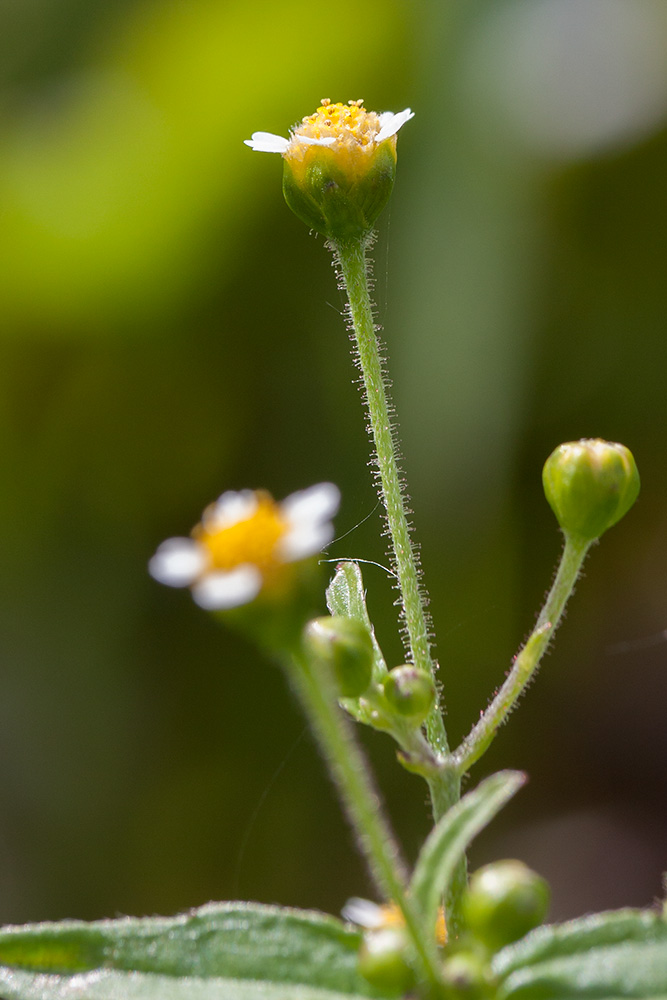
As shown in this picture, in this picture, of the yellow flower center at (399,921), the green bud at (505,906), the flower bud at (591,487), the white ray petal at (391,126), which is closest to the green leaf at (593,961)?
the green bud at (505,906)

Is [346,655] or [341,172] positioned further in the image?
[341,172]

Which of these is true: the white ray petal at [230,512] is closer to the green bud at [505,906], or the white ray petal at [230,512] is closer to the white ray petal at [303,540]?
the white ray petal at [303,540]

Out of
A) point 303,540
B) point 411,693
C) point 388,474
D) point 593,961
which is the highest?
point 388,474

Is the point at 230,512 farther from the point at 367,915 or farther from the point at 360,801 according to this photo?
the point at 367,915

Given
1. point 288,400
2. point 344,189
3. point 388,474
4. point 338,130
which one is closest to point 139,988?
point 388,474

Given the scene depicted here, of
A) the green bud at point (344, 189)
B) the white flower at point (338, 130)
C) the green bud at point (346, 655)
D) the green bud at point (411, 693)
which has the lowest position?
the green bud at point (411, 693)

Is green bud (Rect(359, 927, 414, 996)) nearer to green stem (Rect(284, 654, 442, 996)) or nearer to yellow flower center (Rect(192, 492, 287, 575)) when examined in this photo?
green stem (Rect(284, 654, 442, 996))
